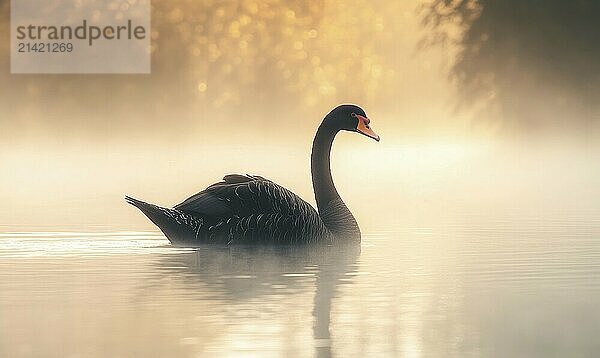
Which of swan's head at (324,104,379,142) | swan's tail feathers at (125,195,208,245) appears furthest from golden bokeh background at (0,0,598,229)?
swan's tail feathers at (125,195,208,245)

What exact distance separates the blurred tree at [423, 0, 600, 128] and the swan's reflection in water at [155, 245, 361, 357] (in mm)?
25711

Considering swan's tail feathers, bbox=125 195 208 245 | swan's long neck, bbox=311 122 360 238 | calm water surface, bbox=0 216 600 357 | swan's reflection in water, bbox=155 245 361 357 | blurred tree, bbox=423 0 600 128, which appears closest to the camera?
calm water surface, bbox=0 216 600 357

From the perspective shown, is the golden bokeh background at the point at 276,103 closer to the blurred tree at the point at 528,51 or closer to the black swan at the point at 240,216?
the blurred tree at the point at 528,51

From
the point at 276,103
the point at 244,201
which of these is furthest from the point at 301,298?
the point at 276,103

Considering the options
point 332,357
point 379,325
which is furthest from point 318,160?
point 332,357

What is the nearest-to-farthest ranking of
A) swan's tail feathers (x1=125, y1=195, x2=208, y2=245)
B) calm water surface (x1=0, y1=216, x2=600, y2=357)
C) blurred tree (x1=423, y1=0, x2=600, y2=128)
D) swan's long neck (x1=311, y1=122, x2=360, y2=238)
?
calm water surface (x1=0, y1=216, x2=600, y2=357)
swan's tail feathers (x1=125, y1=195, x2=208, y2=245)
swan's long neck (x1=311, y1=122, x2=360, y2=238)
blurred tree (x1=423, y1=0, x2=600, y2=128)

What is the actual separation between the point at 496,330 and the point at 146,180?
2088cm

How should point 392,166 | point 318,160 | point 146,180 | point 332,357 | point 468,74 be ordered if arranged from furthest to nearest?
point 468,74, point 392,166, point 146,180, point 318,160, point 332,357

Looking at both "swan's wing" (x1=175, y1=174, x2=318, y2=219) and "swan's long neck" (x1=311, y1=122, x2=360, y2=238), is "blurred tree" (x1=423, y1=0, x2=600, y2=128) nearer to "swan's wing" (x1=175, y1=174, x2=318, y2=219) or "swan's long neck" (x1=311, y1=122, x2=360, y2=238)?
"swan's long neck" (x1=311, y1=122, x2=360, y2=238)

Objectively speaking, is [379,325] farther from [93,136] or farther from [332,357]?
[93,136]

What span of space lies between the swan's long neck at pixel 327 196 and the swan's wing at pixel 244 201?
47 cm

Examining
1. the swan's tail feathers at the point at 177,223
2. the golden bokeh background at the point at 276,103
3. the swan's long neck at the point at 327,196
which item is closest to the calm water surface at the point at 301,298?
the swan's tail feathers at the point at 177,223

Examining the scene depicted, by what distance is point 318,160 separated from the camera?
1569cm

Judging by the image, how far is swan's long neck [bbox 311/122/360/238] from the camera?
14.8 metres
